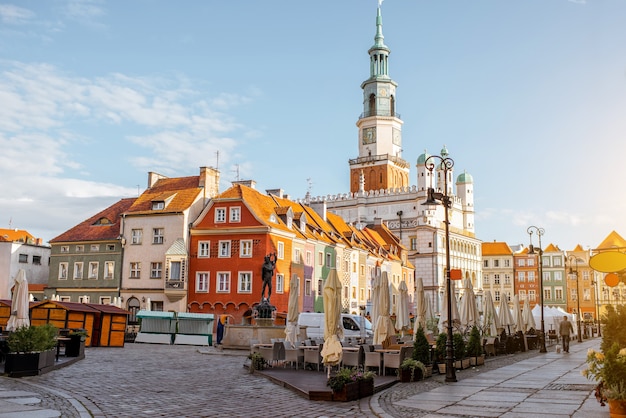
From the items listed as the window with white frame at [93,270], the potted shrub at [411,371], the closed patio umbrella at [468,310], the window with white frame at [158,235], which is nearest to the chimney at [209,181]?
the window with white frame at [158,235]

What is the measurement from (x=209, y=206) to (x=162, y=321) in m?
12.6

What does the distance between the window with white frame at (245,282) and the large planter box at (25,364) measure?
2792 centimetres

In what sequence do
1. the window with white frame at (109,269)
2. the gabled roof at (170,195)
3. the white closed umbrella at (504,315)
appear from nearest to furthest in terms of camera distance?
1. the white closed umbrella at (504,315)
2. the gabled roof at (170,195)
3. the window with white frame at (109,269)

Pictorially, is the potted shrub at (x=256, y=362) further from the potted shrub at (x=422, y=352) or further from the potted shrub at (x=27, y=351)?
the potted shrub at (x=27, y=351)

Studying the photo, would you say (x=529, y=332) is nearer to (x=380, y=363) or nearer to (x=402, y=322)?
(x=402, y=322)

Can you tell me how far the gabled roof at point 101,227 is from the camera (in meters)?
52.2

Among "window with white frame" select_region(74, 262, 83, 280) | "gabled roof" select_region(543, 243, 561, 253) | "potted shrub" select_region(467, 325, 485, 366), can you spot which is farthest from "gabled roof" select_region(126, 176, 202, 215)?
"gabled roof" select_region(543, 243, 561, 253)

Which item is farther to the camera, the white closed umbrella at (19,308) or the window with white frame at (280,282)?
the window with white frame at (280,282)

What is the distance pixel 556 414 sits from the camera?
12.8m

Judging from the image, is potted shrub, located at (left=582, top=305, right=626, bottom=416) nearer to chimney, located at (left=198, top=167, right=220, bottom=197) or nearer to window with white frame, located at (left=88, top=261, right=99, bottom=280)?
chimney, located at (left=198, top=167, right=220, bottom=197)

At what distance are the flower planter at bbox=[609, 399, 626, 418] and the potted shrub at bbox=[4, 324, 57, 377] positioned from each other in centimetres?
1443

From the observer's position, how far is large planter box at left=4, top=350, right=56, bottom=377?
17531mm

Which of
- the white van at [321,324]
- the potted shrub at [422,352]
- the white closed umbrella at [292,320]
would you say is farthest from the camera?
the white van at [321,324]

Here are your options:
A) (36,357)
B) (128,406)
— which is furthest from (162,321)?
(128,406)
